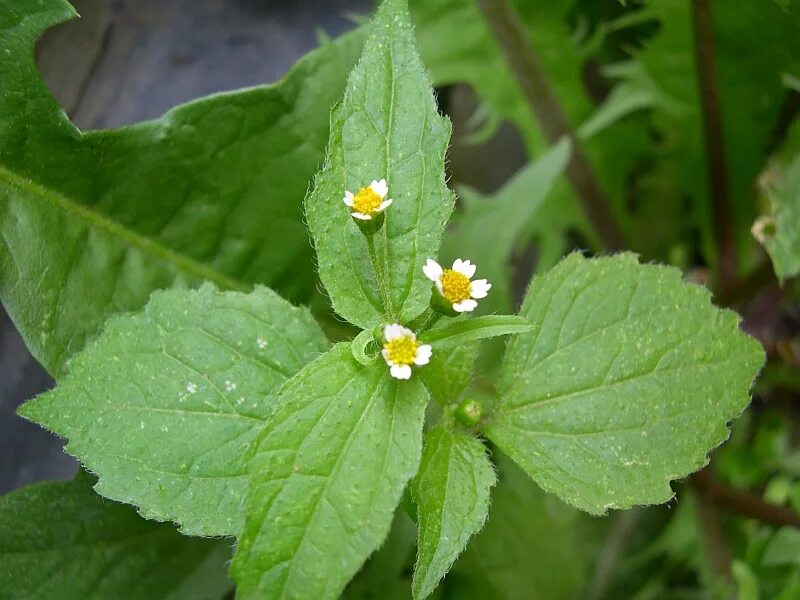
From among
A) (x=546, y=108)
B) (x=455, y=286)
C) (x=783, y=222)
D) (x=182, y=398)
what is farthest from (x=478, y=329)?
(x=546, y=108)

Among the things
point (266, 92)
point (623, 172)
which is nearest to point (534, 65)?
point (623, 172)

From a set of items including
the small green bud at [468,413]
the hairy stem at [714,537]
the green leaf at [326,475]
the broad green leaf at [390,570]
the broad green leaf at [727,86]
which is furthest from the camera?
the hairy stem at [714,537]

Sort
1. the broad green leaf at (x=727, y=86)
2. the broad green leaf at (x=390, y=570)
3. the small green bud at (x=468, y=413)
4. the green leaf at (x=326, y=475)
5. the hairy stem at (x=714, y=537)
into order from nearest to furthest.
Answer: the green leaf at (x=326, y=475)
the small green bud at (x=468, y=413)
the broad green leaf at (x=390, y=570)
the broad green leaf at (x=727, y=86)
the hairy stem at (x=714, y=537)

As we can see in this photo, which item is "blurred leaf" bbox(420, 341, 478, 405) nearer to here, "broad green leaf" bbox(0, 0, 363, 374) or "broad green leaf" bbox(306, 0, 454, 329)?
"broad green leaf" bbox(306, 0, 454, 329)

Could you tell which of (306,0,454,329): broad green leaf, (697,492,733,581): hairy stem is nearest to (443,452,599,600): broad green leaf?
(697,492,733,581): hairy stem

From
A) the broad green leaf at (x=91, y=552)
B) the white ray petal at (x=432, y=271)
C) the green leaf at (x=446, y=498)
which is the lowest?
the broad green leaf at (x=91, y=552)

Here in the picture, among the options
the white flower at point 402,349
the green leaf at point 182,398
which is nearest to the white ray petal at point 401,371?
the white flower at point 402,349

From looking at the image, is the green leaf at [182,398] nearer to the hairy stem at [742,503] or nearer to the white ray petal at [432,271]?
the white ray petal at [432,271]

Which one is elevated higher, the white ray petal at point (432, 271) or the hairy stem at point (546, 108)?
the white ray petal at point (432, 271)

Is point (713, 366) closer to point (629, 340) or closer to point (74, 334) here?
point (629, 340)
